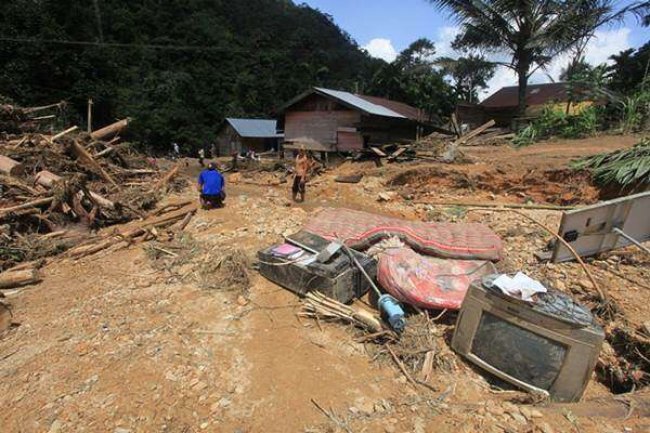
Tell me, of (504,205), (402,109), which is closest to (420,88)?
(402,109)

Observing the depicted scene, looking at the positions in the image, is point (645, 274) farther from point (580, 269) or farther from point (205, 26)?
point (205, 26)

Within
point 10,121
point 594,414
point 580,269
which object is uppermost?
point 10,121

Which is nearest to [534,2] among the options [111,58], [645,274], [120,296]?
[645,274]

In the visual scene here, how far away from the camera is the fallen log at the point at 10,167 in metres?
7.19

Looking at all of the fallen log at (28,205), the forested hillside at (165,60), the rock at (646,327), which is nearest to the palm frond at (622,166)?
the rock at (646,327)

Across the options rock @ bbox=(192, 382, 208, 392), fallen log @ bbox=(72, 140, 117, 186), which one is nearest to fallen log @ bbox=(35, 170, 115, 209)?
fallen log @ bbox=(72, 140, 117, 186)

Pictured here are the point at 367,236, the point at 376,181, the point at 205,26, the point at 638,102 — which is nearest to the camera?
the point at 367,236

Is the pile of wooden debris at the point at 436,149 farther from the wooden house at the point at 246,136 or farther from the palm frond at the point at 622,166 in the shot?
the wooden house at the point at 246,136

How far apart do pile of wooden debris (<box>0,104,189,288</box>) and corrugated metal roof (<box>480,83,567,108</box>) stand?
22631 mm

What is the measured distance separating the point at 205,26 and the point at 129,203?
37606mm

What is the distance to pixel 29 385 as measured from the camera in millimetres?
2812

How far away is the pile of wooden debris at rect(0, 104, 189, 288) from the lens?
5.70m

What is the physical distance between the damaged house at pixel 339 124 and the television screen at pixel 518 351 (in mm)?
11079

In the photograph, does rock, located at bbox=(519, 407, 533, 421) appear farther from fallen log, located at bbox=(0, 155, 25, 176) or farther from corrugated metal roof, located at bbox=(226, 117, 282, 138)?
corrugated metal roof, located at bbox=(226, 117, 282, 138)
